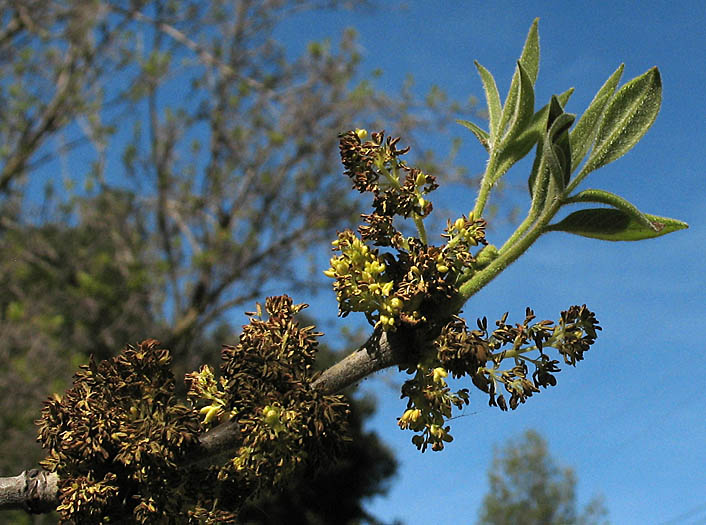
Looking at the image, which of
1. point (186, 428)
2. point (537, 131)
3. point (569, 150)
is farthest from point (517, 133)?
point (186, 428)

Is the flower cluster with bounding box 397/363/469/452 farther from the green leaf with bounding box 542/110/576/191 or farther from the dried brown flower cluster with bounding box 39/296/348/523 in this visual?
the green leaf with bounding box 542/110/576/191

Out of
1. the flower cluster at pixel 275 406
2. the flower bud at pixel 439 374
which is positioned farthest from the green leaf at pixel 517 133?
the flower cluster at pixel 275 406

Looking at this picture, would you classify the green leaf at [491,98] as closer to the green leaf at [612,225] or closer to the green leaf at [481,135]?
the green leaf at [481,135]

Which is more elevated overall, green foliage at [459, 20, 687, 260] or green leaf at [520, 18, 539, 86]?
green leaf at [520, 18, 539, 86]

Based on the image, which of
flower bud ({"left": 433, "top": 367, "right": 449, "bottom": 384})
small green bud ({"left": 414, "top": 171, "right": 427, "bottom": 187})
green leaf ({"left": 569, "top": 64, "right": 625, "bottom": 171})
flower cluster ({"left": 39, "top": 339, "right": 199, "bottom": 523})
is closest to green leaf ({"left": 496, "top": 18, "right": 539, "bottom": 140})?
green leaf ({"left": 569, "top": 64, "right": 625, "bottom": 171})

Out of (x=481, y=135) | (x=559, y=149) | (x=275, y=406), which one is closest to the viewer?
(x=275, y=406)

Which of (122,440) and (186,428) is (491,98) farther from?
(122,440)
